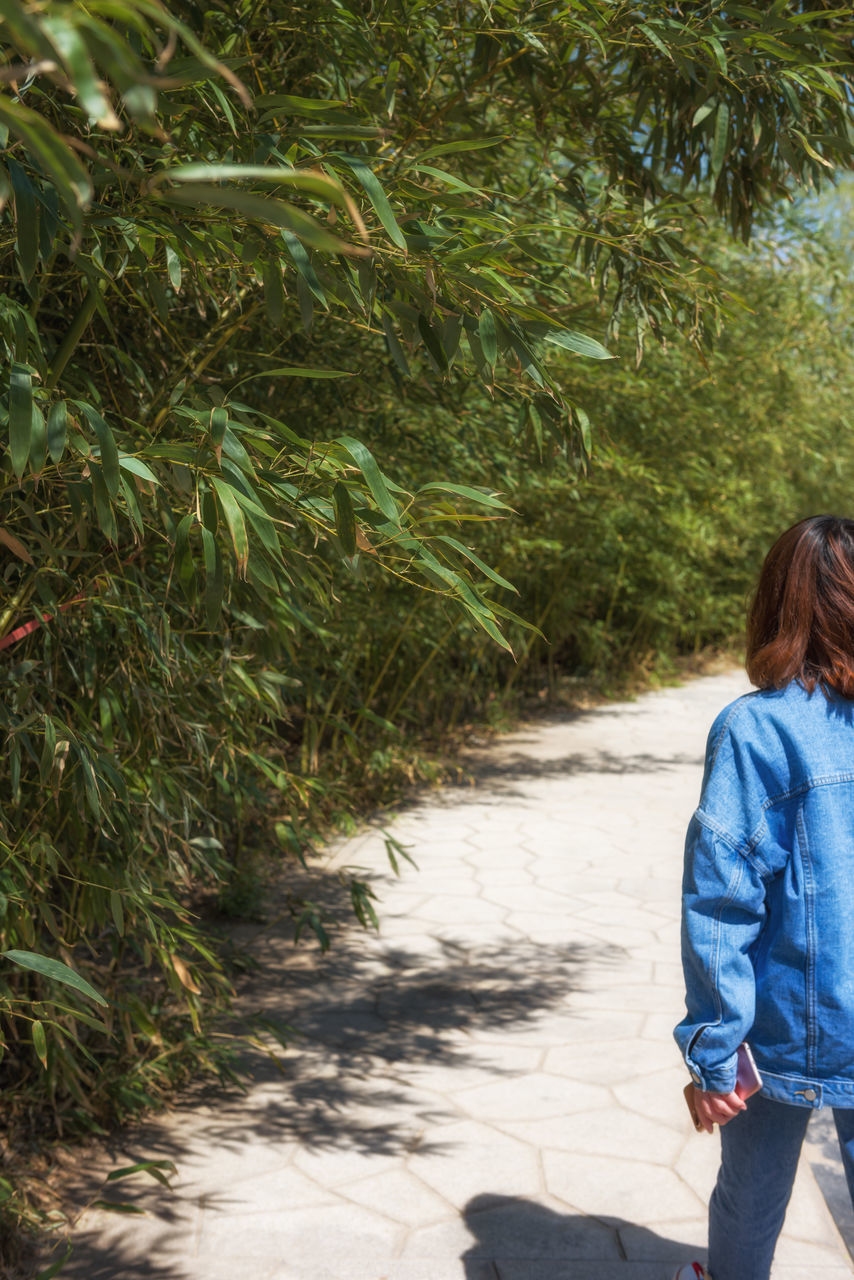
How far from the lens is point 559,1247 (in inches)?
89.7

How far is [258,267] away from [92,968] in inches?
70.8

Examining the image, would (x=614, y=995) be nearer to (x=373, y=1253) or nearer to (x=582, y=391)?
(x=373, y=1253)

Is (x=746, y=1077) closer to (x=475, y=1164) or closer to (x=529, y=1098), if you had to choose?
(x=475, y=1164)

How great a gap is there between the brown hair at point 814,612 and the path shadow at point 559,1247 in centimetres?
133

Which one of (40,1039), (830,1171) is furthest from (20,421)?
(830,1171)

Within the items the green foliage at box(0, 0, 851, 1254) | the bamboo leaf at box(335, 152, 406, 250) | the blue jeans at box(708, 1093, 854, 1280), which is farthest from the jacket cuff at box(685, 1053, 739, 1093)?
the bamboo leaf at box(335, 152, 406, 250)

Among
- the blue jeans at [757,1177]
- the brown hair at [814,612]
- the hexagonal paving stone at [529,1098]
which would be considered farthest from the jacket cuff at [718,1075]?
the hexagonal paving stone at [529,1098]

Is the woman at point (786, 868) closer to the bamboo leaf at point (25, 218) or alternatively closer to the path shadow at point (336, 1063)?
the bamboo leaf at point (25, 218)

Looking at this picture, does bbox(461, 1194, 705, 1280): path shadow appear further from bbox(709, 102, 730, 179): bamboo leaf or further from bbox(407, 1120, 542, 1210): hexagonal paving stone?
bbox(709, 102, 730, 179): bamboo leaf

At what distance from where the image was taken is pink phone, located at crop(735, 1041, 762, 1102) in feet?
5.05

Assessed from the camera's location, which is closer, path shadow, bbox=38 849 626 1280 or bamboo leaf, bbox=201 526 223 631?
bamboo leaf, bbox=201 526 223 631

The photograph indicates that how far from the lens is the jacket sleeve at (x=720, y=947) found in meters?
1.52

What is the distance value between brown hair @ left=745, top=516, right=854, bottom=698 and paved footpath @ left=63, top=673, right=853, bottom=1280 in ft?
4.38

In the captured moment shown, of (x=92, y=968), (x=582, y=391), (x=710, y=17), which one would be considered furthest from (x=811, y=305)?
(x=92, y=968)
